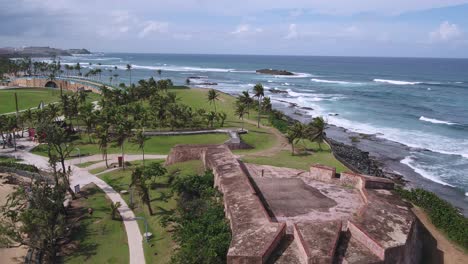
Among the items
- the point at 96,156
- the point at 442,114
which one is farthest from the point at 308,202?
the point at 442,114

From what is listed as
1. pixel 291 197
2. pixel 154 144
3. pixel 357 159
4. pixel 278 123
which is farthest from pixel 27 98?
pixel 291 197

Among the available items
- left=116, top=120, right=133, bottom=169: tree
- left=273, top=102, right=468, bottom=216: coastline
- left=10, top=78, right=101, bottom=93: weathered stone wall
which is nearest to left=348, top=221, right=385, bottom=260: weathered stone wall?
left=273, top=102, right=468, bottom=216: coastline

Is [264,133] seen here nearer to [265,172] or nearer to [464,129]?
[265,172]

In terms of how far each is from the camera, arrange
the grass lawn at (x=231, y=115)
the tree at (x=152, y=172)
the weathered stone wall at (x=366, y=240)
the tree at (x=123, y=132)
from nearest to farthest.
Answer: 1. the weathered stone wall at (x=366, y=240)
2. the tree at (x=152, y=172)
3. the tree at (x=123, y=132)
4. the grass lawn at (x=231, y=115)

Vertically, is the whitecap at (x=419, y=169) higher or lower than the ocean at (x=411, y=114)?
lower

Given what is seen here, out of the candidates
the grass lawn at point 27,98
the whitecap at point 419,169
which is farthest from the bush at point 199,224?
the grass lawn at point 27,98

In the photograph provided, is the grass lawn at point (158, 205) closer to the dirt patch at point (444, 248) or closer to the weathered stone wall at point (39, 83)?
the dirt patch at point (444, 248)

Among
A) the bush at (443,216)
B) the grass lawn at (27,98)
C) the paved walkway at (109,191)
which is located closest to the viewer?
the paved walkway at (109,191)
